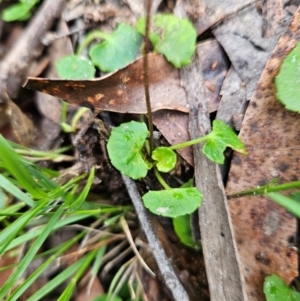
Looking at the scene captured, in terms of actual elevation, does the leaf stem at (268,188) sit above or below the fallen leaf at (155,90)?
below

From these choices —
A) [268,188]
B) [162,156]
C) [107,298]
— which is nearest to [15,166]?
[162,156]

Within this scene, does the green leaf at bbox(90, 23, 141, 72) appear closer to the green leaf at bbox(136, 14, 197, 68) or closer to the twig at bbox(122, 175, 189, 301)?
the green leaf at bbox(136, 14, 197, 68)

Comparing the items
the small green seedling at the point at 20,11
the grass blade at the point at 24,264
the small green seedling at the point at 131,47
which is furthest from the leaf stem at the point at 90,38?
the grass blade at the point at 24,264

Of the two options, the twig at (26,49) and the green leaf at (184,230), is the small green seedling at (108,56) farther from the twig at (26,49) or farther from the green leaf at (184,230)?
the green leaf at (184,230)

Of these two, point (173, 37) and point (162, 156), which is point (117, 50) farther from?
point (162, 156)

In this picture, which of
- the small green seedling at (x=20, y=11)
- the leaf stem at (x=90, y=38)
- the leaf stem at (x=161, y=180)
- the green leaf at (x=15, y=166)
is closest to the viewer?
the green leaf at (x=15, y=166)

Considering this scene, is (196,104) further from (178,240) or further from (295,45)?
(178,240)
